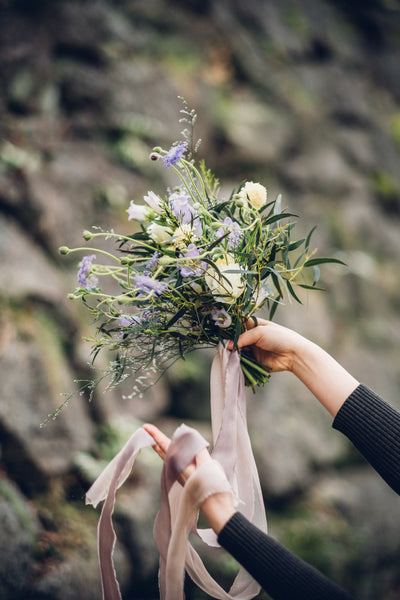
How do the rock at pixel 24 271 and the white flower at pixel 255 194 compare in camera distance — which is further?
the rock at pixel 24 271

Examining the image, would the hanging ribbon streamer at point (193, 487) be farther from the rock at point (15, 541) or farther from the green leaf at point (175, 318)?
the rock at point (15, 541)

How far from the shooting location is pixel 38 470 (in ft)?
9.37


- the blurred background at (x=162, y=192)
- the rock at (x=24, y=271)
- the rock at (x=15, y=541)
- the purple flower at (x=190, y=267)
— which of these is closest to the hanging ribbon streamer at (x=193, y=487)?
the purple flower at (x=190, y=267)

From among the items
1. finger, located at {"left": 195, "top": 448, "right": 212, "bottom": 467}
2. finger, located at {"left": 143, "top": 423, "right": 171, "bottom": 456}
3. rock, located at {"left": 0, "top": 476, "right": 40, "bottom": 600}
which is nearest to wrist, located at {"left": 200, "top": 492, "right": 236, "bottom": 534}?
finger, located at {"left": 195, "top": 448, "right": 212, "bottom": 467}

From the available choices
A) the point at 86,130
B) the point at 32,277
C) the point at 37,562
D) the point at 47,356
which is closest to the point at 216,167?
the point at 86,130

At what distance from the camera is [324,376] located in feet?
5.14

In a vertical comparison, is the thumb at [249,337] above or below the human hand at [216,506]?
above

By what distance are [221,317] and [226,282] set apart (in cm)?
13

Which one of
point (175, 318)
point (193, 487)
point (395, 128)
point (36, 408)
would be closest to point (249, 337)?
point (175, 318)

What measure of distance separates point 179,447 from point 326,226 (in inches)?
166

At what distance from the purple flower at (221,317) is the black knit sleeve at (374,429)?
18.7 inches

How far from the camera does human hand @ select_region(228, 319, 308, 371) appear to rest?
1.62 m

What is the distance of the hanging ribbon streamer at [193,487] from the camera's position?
1.39 metres

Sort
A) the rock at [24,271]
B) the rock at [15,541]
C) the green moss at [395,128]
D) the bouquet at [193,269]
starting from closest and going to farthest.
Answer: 1. the bouquet at [193,269]
2. the rock at [15,541]
3. the rock at [24,271]
4. the green moss at [395,128]
